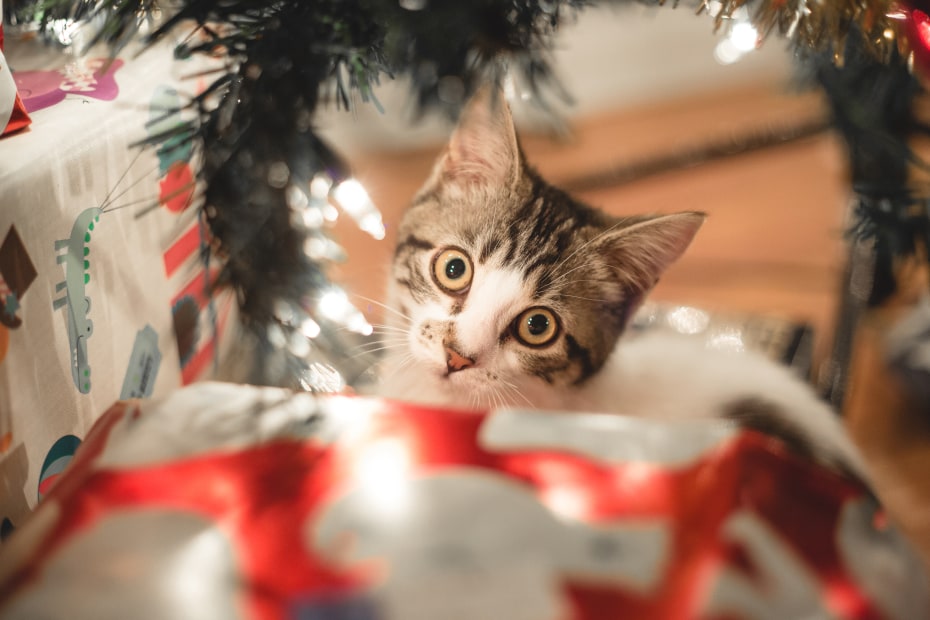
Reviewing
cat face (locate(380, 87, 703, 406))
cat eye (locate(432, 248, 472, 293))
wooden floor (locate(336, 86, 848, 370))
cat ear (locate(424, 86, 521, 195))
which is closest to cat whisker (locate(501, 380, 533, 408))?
cat face (locate(380, 87, 703, 406))

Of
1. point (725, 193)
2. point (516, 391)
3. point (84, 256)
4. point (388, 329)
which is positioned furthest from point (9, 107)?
point (725, 193)

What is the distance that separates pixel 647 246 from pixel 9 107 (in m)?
0.57

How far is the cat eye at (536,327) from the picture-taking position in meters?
0.72

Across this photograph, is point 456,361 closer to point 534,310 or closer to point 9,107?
point 534,310

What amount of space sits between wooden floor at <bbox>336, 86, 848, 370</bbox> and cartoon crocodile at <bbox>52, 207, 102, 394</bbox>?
0.71 metres

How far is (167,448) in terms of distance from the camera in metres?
0.40

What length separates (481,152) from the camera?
30.5 inches

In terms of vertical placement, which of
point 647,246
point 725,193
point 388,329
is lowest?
point 725,193

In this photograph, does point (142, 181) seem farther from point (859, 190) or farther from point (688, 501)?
point (859, 190)

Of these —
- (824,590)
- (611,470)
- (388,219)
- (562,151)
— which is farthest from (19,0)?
(562,151)

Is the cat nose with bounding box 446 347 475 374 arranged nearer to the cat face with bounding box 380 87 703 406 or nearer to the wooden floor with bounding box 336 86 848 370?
the cat face with bounding box 380 87 703 406

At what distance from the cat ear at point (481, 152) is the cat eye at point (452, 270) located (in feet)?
0.30

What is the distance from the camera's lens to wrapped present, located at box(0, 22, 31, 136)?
0.54 metres

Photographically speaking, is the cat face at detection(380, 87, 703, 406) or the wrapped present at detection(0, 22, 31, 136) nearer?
the wrapped present at detection(0, 22, 31, 136)
